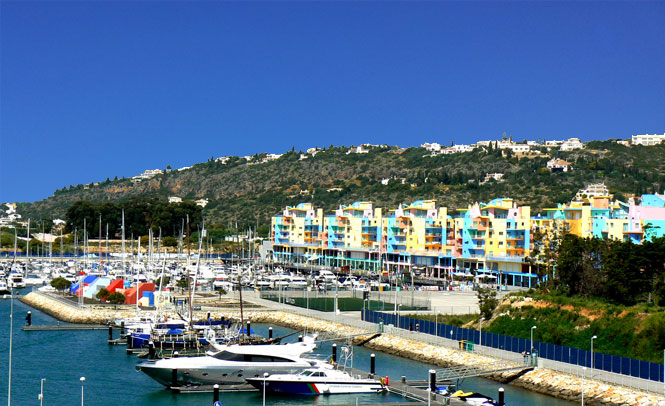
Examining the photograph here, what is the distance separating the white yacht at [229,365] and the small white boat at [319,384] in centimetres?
131

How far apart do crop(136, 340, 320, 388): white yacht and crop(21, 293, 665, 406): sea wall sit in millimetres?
9218

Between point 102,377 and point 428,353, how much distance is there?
689 inches

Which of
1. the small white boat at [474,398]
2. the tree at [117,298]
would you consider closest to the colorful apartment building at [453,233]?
the tree at [117,298]

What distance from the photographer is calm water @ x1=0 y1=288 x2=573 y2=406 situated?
3634 centimetres

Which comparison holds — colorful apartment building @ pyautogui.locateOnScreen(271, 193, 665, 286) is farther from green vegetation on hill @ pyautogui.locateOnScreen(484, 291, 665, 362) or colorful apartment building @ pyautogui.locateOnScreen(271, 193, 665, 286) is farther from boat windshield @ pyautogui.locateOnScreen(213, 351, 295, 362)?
boat windshield @ pyautogui.locateOnScreen(213, 351, 295, 362)

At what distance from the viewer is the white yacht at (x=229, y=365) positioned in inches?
1494

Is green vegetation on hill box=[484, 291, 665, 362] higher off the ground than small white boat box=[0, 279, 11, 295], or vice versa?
green vegetation on hill box=[484, 291, 665, 362]

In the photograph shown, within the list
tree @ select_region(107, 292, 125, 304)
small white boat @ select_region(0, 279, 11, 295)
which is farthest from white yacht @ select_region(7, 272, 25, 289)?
tree @ select_region(107, 292, 125, 304)

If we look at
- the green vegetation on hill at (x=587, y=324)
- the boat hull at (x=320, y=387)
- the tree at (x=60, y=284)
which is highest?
the green vegetation on hill at (x=587, y=324)

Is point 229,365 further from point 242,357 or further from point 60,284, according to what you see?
point 60,284

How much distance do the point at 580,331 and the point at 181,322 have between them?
24658 millimetres

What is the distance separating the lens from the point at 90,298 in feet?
235

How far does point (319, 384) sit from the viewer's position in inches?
1460

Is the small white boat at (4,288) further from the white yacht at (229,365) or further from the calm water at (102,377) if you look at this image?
the white yacht at (229,365)
